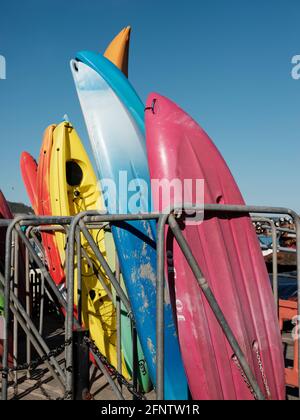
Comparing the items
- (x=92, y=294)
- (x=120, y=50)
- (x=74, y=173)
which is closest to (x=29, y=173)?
(x=74, y=173)

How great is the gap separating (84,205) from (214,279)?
309 centimetres

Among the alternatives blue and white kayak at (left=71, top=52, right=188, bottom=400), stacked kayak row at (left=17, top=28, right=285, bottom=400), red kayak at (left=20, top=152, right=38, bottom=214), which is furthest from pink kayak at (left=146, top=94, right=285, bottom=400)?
red kayak at (left=20, top=152, right=38, bottom=214)

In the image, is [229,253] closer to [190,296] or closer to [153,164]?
[190,296]

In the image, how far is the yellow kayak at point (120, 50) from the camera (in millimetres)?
5961

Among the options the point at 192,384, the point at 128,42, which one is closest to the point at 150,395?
the point at 192,384

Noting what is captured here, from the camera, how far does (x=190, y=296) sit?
8.96ft

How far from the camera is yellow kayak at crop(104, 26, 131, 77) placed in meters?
5.96

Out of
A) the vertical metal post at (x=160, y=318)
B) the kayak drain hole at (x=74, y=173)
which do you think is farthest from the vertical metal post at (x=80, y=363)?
the kayak drain hole at (x=74, y=173)

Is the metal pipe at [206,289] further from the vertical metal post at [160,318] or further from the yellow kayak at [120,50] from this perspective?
the yellow kayak at [120,50]

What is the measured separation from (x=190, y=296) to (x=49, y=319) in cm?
506

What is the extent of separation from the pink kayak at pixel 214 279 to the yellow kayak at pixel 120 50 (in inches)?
109

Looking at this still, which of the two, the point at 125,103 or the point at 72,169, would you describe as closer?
the point at 125,103

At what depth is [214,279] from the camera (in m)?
2.96

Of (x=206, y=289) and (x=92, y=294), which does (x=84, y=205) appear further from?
(x=206, y=289)
